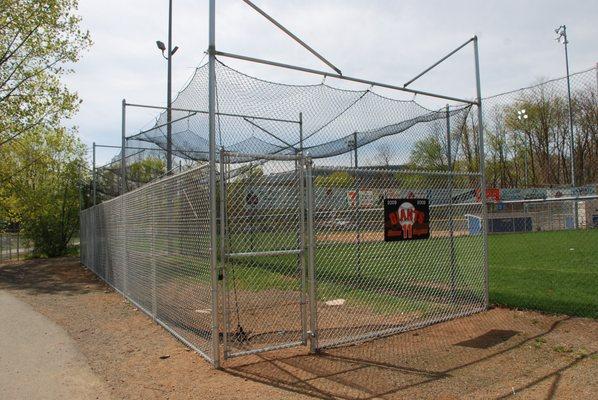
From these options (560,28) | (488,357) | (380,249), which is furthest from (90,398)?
(560,28)

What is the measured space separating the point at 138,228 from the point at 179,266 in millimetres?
2287

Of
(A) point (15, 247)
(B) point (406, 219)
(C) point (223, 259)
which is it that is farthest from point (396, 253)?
(A) point (15, 247)

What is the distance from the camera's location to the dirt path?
187 inches

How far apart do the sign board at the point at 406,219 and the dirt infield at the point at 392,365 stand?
1.28 meters

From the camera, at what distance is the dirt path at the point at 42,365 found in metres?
4.75

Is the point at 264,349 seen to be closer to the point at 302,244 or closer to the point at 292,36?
the point at 302,244

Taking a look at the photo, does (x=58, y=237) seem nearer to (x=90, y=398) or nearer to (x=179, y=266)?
(x=179, y=266)

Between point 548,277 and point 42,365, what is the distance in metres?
9.54

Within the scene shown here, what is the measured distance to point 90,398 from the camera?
4.55 metres

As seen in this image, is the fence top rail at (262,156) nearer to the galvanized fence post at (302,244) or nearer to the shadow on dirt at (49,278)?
the galvanized fence post at (302,244)

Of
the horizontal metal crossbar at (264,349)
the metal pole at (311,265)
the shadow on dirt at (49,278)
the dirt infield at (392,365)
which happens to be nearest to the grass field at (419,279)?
the metal pole at (311,265)

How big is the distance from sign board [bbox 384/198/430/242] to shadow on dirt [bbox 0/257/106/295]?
26.3 ft

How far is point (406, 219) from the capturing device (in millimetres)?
6699

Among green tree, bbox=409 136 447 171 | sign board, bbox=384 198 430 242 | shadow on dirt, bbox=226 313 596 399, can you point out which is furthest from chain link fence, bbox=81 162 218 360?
green tree, bbox=409 136 447 171
